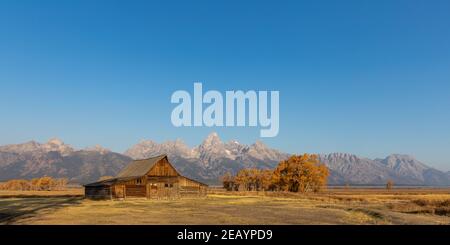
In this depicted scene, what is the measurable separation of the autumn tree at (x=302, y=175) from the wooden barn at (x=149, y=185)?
3553 centimetres

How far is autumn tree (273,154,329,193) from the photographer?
369 ft

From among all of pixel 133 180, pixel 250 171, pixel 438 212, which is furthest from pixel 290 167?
pixel 438 212

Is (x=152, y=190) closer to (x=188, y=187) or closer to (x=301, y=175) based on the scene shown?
(x=188, y=187)

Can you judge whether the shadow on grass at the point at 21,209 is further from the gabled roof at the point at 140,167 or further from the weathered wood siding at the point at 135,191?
the gabled roof at the point at 140,167

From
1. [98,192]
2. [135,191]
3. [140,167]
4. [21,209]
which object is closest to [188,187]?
[140,167]

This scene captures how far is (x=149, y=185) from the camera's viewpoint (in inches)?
3073

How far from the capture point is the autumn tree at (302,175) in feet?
369

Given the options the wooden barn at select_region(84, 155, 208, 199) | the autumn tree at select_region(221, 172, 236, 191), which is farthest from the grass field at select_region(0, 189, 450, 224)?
the autumn tree at select_region(221, 172, 236, 191)

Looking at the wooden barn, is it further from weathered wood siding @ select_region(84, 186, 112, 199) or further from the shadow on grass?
the shadow on grass

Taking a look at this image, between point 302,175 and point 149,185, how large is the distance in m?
50.9
